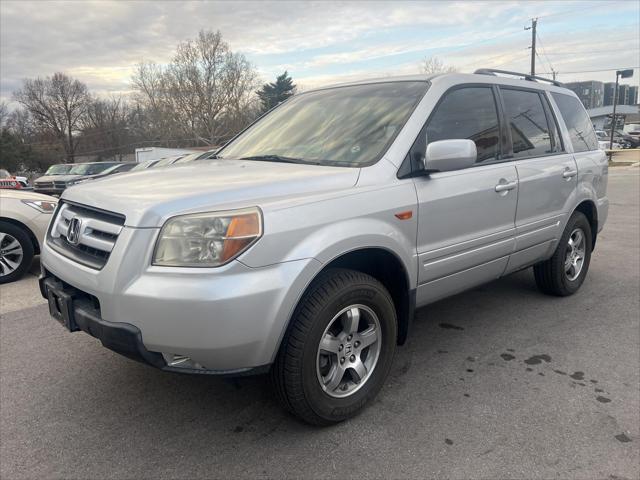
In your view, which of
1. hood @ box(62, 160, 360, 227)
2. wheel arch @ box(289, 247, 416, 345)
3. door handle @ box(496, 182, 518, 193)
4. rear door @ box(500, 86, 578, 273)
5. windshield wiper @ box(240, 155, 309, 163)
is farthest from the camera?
rear door @ box(500, 86, 578, 273)

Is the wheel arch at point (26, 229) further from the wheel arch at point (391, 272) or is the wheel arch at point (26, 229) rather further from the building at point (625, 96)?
the building at point (625, 96)

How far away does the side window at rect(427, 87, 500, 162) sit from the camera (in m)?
3.21

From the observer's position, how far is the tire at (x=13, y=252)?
226 inches

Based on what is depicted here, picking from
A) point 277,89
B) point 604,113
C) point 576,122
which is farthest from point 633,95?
point 576,122

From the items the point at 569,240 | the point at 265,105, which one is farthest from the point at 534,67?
the point at 569,240

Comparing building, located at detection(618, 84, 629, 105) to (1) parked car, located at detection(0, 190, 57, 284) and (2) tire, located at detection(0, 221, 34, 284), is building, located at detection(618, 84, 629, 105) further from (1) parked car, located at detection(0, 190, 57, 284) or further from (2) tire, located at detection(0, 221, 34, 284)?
(2) tire, located at detection(0, 221, 34, 284)

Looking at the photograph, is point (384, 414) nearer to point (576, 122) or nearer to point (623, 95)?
point (576, 122)

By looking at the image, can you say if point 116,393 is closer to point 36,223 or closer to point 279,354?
point 279,354

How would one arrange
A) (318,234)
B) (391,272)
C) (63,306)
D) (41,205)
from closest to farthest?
1. (318,234)
2. (63,306)
3. (391,272)
4. (41,205)

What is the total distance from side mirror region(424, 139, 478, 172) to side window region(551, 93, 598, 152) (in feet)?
7.13

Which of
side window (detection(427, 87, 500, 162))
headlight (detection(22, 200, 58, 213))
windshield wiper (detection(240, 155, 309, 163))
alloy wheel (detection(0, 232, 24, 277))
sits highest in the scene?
side window (detection(427, 87, 500, 162))

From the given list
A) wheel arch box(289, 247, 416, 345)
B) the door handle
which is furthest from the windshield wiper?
the door handle

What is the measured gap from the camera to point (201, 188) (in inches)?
95.5

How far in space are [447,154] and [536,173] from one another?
144 cm
